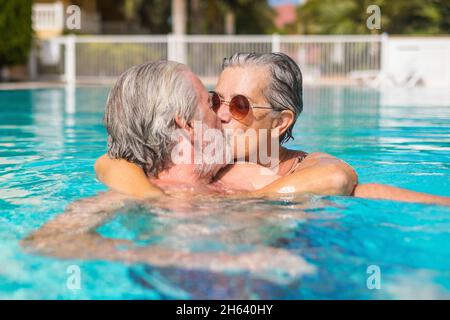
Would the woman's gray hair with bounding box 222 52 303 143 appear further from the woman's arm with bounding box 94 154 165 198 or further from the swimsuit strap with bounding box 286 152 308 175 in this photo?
the woman's arm with bounding box 94 154 165 198

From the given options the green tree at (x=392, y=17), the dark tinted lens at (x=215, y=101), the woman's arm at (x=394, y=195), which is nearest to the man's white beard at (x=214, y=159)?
the dark tinted lens at (x=215, y=101)

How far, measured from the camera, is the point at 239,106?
3.29 metres

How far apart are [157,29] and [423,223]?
3744 cm

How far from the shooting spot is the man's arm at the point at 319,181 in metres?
3.16

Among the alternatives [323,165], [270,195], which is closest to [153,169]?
[270,195]

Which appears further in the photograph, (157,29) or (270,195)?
(157,29)

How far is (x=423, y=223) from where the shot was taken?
2982 millimetres

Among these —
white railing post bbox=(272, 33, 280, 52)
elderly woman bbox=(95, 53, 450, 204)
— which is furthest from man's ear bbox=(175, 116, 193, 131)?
white railing post bbox=(272, 33, 280, 52)

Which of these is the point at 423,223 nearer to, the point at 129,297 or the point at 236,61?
the point at 236,61

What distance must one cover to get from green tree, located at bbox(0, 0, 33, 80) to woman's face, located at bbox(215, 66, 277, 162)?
55.2 ft

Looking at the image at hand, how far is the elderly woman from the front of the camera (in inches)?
125

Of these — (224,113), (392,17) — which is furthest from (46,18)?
(224,113)

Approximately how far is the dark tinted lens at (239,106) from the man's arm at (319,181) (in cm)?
36
